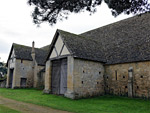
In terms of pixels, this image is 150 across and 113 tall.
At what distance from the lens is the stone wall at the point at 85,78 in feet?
53.3

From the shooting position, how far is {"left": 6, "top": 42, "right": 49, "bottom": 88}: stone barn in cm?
3098

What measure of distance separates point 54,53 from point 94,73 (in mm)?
5962

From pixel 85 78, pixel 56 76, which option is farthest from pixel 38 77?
pixel 85 78

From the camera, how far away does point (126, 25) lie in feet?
73.9

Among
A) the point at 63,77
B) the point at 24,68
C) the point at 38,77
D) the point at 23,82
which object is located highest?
the point at 24,68

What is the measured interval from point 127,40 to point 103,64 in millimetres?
4490

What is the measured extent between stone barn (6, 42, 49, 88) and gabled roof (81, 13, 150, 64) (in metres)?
14.9

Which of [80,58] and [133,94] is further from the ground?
[80,58]

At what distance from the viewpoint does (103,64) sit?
65.1ft

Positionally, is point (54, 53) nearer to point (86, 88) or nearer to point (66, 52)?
point (66, 52)

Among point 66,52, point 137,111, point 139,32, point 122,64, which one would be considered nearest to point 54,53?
point 66,52

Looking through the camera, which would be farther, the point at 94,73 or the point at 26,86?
the point at 26,86

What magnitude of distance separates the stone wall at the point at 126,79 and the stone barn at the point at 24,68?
1610cm

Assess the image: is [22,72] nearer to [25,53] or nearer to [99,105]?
[25,53]
